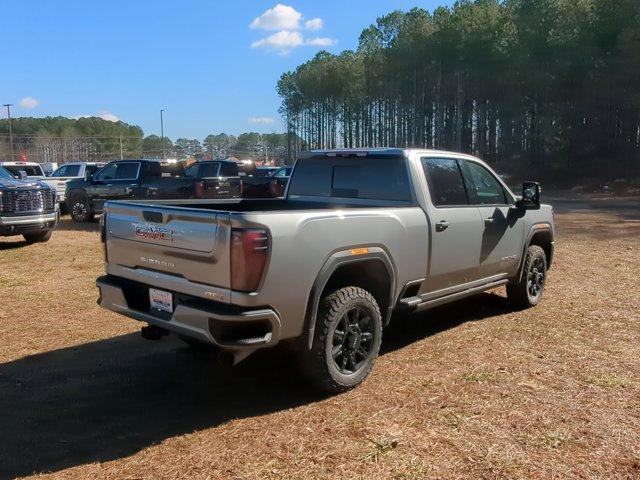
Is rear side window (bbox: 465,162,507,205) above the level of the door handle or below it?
above

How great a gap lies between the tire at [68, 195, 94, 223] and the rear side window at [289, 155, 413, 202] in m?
12.4

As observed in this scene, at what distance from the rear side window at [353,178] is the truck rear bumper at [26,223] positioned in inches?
295

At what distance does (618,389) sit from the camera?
4.58m

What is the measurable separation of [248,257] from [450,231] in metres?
2.39

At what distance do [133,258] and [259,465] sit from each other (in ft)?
6.23

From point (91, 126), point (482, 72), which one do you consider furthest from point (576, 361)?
point (91, 126)

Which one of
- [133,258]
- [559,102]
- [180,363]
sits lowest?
[180,363]

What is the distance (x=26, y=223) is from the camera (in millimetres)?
11531

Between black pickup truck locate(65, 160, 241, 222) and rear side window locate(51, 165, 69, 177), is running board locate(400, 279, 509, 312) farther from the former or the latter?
rear side window locate(51, 165, 69, 177)

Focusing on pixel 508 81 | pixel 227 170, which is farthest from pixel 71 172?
pixel 508 81

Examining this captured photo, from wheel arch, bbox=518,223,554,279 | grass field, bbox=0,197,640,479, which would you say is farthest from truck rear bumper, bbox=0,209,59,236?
wheel arch, bbox=518,223,554,279

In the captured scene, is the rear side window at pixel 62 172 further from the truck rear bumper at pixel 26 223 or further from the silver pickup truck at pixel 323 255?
the silver pickup truck at pixel 323 255

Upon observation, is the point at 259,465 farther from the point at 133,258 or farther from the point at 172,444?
the point at 133,258

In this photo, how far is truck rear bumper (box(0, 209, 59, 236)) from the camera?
1120cm
